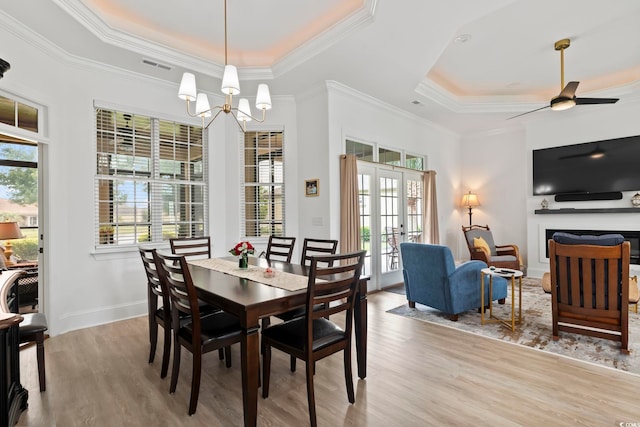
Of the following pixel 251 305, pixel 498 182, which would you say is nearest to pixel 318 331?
pixel 251 305

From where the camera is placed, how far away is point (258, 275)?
2.68 meters

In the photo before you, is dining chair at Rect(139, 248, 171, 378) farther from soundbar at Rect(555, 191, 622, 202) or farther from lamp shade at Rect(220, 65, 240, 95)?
soundbar at Rect(555, 191, 622, 202)

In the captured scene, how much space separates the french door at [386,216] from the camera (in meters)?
5.32

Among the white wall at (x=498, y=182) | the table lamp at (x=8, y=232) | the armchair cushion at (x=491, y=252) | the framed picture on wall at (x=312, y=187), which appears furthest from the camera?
the white wall at (x=498, y=182)

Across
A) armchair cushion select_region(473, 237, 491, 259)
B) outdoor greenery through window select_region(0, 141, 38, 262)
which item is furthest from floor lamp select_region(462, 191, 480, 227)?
outdoor greenery through window select_region(0, 141, 38, 262)

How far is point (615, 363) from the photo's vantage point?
108 inches

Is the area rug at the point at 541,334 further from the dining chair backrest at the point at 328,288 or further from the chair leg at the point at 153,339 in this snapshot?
the chair leg at the point at 153,339

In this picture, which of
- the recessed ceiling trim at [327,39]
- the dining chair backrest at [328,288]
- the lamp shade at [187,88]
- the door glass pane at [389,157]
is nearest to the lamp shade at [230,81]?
the lamp shade at [187,88]

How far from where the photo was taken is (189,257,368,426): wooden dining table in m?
1.82

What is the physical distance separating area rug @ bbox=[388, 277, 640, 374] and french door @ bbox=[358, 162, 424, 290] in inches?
44.5

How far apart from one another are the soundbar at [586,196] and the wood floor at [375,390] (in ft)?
13.8

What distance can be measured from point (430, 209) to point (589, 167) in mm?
2786

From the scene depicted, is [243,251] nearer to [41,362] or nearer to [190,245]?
[190,245]

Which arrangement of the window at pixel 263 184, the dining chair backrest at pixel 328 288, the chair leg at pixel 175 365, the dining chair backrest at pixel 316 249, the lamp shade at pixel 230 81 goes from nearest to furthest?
1. the dining chair backrest at pixel 328 288
2. the chair leg at pixel 175 365
3. the lamp shade at pixel 230 81
4. the dining chair backrest at pixel 316 249
5. the window at pixel 263 184
